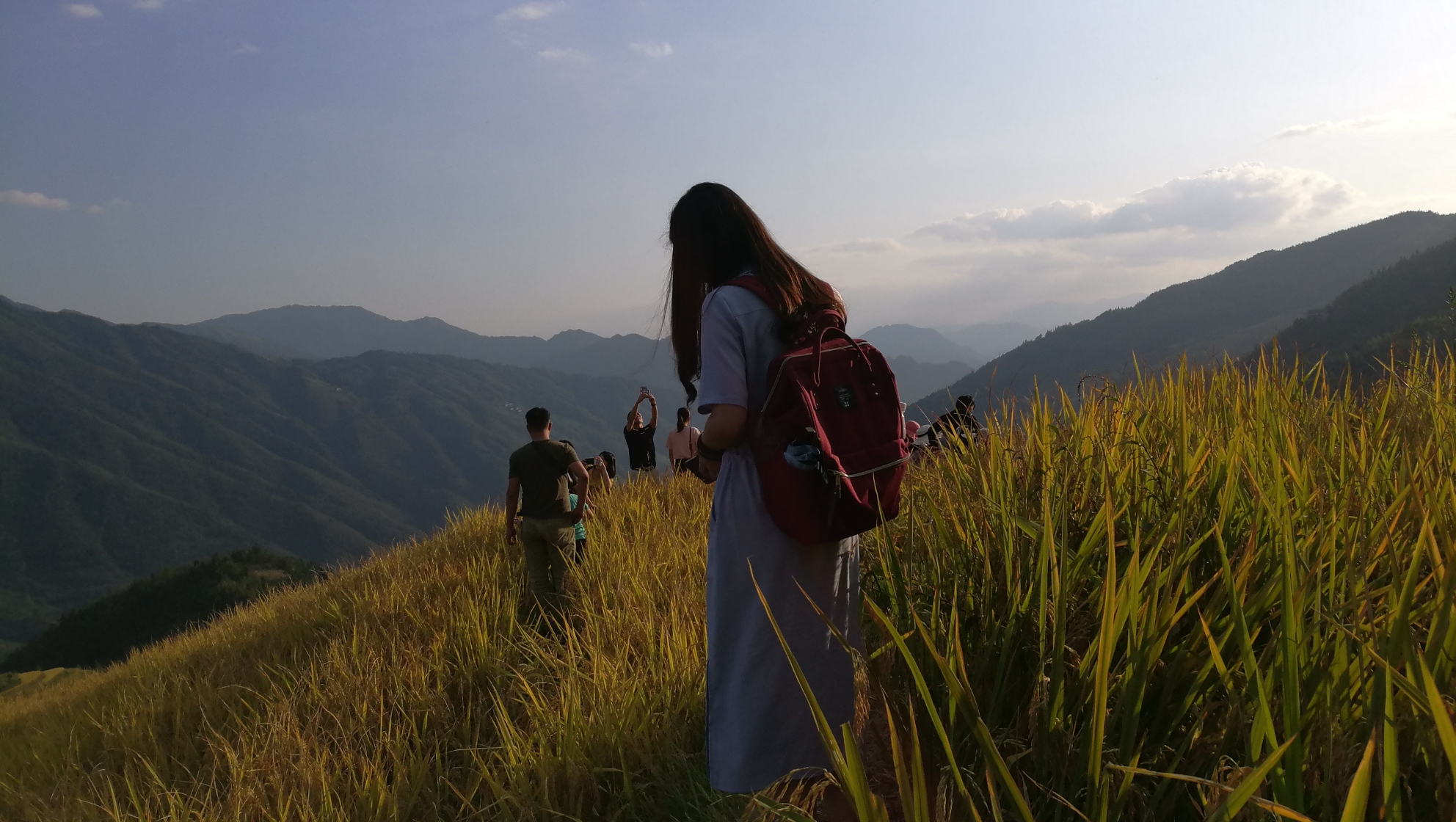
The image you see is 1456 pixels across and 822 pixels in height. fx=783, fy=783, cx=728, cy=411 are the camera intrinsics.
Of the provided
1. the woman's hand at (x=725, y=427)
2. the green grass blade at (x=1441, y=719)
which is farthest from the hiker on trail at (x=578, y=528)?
the green grass blade at (x=1441, y=719)

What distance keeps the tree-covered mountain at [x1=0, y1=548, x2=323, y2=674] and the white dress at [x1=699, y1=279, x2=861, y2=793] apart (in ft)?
170

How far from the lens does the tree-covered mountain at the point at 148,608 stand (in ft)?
154

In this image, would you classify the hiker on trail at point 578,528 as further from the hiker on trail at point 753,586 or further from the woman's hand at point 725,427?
the woman's hand at point 725,427

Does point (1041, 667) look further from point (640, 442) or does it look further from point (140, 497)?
point (140, 497)

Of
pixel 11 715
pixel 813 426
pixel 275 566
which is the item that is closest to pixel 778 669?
pixel 813 426

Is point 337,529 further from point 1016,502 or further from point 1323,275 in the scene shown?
point 1323,275

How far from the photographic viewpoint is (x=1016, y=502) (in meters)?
2.18

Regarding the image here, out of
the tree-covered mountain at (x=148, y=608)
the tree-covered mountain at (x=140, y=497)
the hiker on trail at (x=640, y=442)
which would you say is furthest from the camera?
the tree-covered mountain at (x=140, y=497)

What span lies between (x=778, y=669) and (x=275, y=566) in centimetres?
5977

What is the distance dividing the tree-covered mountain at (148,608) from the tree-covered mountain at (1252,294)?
98.5m

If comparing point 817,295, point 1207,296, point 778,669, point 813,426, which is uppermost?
point 1207,296

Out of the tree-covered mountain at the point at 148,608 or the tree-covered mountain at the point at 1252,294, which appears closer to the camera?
the tree-covered mountain at the point at 148,608

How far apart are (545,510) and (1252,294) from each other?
15659cm

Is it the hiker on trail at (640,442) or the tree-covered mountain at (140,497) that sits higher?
the hiker on trail at (640,442)
